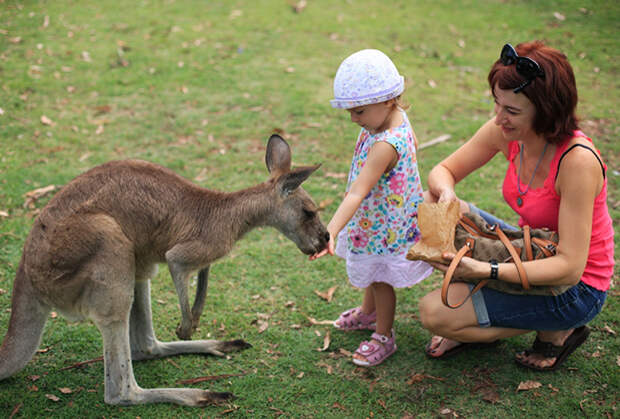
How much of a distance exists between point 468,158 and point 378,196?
57 cm

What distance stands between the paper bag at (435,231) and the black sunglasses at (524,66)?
22.7 inches

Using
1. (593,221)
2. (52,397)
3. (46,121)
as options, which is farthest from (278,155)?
(46,121)

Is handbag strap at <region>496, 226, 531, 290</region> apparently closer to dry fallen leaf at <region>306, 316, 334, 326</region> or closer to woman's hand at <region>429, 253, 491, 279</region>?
woman's hand at <region>429, 253, 491, 279</region>

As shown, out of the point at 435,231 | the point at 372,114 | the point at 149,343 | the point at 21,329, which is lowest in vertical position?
the point at 149,343

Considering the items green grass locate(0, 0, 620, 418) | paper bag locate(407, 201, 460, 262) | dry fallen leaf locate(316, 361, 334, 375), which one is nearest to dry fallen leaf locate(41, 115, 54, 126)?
green grass locate(0, 0, 620, 418)

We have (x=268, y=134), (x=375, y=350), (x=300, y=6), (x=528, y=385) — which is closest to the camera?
(x=528, y=385)

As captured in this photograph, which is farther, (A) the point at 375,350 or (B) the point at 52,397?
(A) the point at 375,350

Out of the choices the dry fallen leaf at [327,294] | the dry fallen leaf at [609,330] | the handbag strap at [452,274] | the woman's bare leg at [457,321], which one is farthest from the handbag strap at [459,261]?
the dry fallen leaf at [327,294]

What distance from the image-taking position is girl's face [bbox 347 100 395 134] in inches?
100

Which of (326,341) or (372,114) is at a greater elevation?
(372,114)

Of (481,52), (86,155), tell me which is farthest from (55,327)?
(481,52)

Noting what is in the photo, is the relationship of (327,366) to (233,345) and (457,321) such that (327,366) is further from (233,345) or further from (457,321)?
(457,321)

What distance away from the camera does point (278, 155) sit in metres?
2.72

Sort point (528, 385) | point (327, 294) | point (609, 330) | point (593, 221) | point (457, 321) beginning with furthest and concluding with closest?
1. point (327, 294)
2. point (609, 330)
3. point (528, 385)
4. point (457, 321)
5. point (593, 221)
